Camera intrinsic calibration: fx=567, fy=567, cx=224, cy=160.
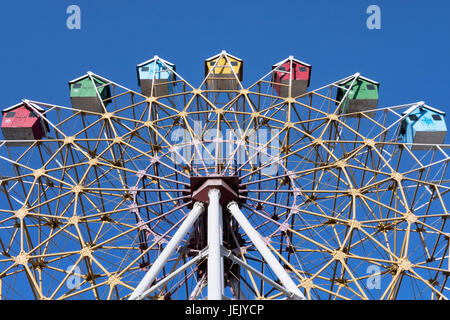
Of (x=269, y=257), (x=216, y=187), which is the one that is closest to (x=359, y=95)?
(x=216, y=187)

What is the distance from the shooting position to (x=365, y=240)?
3256 cm

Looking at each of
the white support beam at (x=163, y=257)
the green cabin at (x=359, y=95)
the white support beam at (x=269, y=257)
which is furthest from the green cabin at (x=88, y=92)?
the green cabin at (x=359, y=95)

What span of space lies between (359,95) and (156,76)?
1273cm

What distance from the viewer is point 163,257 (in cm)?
2297

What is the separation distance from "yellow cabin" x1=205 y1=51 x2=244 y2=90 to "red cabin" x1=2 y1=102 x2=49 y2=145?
10395 millimetres

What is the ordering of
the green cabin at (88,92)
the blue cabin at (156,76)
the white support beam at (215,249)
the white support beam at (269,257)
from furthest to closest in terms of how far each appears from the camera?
the blue cabin at (156,76) < the green cabin at (88,92) < the white support beam at (269,257) < the white support beam at (215,249)

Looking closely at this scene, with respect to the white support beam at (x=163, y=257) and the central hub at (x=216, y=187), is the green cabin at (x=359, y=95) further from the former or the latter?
the white support beam at (x=163, y=257)

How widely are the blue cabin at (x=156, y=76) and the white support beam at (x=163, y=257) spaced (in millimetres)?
11769

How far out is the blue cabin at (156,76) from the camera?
35.9 metres

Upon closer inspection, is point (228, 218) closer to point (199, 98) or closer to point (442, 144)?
point (199, 98)

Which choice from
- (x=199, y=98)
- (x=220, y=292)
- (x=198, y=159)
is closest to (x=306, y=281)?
(x=220, y=292)

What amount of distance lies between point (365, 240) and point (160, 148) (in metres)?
12.9

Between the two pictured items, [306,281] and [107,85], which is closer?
[306,281]

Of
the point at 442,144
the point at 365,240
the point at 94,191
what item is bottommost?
the point at 365,240
